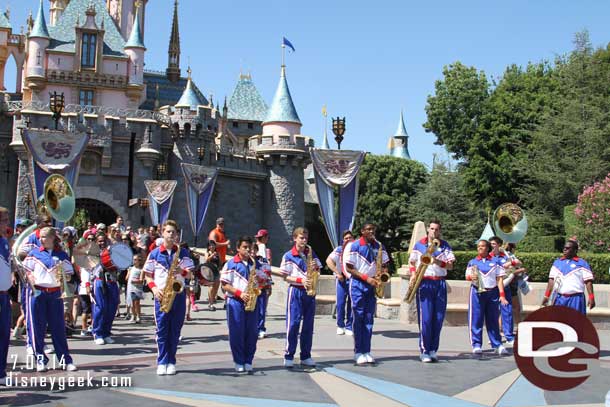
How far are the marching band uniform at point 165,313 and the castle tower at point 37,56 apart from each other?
119 feet

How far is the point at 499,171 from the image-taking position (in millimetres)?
37250

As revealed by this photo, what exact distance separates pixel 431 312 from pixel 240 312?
8.67ft

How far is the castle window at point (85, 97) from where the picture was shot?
139 feet

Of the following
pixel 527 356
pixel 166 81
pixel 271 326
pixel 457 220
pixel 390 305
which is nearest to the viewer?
pixel 527 356

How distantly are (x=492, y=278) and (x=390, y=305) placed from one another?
460 centimetres

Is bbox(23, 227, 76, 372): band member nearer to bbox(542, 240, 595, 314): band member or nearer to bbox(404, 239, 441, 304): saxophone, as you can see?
bbox(404, 239, 441, 304): saxophone

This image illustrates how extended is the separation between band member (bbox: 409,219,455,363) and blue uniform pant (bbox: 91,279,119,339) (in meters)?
4.68

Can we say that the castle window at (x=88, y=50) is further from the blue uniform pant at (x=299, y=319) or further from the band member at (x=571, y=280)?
the band member at (x=571, y=280)

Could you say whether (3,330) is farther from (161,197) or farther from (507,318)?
(161,197)

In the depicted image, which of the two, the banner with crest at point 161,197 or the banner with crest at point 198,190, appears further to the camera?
the banner with crest at point 198,190

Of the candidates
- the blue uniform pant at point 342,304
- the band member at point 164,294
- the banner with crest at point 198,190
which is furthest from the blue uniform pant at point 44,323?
the banner with crest at point 198,190

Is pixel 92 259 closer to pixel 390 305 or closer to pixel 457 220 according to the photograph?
pixel 390 305

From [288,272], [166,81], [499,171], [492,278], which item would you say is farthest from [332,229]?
[166,81]

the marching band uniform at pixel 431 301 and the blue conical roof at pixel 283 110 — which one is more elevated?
the blue conical roof at pixel 283 110
